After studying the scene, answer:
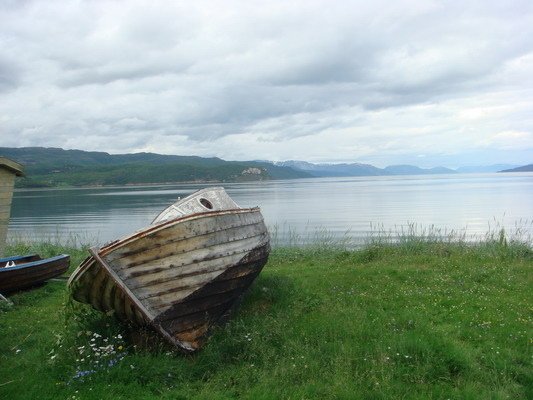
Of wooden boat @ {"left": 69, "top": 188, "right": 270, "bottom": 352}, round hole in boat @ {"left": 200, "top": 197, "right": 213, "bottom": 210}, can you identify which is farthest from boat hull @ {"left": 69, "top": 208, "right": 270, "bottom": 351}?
round hole in boat @ {"left": 200, "top": 197, "right": 213, "bottom": 210}

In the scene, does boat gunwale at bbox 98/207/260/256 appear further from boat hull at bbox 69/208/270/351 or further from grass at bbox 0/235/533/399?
grass at bbox 0/235/533/399

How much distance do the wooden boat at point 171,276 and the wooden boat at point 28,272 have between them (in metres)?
4.92

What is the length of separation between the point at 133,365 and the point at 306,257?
1117 cm

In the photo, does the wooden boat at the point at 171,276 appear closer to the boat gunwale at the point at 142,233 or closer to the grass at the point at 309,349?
the boat gunwale at the point at 142,233

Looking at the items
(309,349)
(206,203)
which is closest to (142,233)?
(309,349)

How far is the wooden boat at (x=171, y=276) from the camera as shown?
7148mm

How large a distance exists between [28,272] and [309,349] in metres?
8.50

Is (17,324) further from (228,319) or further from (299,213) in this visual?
(299,213)

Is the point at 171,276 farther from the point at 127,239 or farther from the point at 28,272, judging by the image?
the point at 28,272

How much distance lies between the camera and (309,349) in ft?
24.1

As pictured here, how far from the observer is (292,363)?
6945 mm

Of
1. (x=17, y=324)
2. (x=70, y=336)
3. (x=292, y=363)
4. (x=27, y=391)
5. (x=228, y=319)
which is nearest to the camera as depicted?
(x=27, y=391)

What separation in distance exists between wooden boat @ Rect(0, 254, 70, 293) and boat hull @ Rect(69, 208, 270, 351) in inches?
196

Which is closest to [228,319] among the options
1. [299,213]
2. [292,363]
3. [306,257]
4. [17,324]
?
[292,363]
